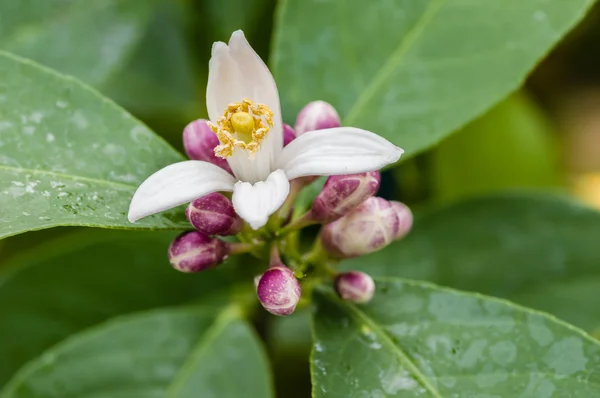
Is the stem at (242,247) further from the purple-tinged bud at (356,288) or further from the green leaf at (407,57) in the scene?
the green leaf at (407,57)

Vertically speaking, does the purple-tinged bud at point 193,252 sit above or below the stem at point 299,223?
below

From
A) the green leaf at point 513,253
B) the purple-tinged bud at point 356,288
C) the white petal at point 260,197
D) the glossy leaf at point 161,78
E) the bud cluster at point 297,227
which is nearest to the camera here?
the white petal at point 260,197

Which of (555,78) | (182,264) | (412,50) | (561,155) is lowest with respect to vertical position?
(182,264)

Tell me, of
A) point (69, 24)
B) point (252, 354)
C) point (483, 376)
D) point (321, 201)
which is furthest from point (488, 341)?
point (69, 24)

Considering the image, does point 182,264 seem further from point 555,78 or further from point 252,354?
point 555,78

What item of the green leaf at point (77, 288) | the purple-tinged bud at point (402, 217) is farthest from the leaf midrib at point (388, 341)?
the green leaf at point (77, 288)


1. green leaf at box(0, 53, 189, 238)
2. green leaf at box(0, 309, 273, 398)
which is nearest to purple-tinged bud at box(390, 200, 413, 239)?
green leaf at box(0, 53, 189, 238)
